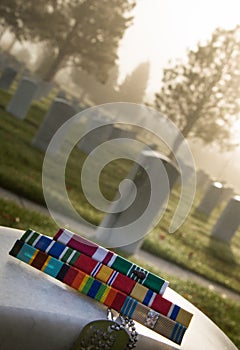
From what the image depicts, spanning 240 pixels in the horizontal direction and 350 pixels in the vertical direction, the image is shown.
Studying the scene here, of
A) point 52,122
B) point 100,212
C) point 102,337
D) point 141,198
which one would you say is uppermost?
point 52,122

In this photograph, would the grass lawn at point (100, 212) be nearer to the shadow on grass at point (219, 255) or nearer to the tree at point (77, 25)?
the shadow on grass at point (219, 255)

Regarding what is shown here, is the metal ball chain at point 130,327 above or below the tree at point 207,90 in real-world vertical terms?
below

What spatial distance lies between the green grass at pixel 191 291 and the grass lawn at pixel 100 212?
1.10 metres

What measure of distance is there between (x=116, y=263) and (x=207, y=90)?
2899 centimetres

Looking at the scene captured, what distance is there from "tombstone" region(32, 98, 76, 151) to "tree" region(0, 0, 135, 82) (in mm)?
26617

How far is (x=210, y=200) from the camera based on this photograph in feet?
56.1

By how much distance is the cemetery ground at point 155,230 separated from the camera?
600cm

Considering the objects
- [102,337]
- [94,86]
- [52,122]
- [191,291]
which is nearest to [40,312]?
[102,337]

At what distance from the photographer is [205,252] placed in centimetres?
1020

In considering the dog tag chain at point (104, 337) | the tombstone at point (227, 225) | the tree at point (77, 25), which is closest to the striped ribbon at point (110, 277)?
the dog tag chain at point (104, 337)

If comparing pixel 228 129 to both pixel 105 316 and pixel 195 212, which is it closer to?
pixel 195 212

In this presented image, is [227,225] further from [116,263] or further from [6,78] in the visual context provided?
[6,78]

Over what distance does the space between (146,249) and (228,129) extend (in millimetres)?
26631

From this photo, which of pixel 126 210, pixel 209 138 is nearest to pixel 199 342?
pixel 126 210
